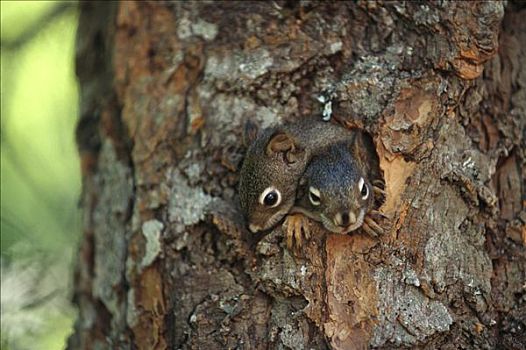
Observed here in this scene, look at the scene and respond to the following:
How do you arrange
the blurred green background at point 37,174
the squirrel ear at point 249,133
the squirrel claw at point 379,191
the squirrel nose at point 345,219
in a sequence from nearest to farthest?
the squirrel nose at point 345,219 → the squirrel claw at point 379,191 → the squirrel ear at point 249,133 → the blurred green background at point 37,174

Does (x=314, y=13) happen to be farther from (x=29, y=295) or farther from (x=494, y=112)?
(x=29, y=295)

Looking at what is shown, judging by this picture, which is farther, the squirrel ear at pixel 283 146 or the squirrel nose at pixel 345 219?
the squirrel ear at pixel 283 146

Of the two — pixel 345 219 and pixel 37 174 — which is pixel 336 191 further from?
pixel 37 174

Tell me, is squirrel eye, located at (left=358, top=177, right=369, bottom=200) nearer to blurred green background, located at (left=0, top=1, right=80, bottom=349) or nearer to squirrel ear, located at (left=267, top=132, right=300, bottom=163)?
squirrel ear, located at (left=267, top=132, right=300, bottom=163)

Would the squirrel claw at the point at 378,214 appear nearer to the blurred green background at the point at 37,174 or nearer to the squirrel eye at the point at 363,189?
the squirrel eye at the point at 363,189

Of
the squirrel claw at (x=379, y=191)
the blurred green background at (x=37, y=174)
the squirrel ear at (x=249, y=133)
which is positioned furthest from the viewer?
the blurred green background at (x=37, y=174)

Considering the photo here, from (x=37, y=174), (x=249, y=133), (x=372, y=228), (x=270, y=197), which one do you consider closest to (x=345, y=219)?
(x=372, y=228)

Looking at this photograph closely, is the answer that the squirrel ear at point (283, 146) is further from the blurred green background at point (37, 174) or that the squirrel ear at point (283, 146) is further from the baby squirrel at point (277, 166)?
the blurred green background at point (37, 174)

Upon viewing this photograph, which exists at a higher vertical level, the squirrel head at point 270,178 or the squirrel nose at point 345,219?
the squirrel nose at point 345,219

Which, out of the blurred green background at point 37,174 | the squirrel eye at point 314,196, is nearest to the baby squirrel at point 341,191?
the squirrel eye at point 314,196
